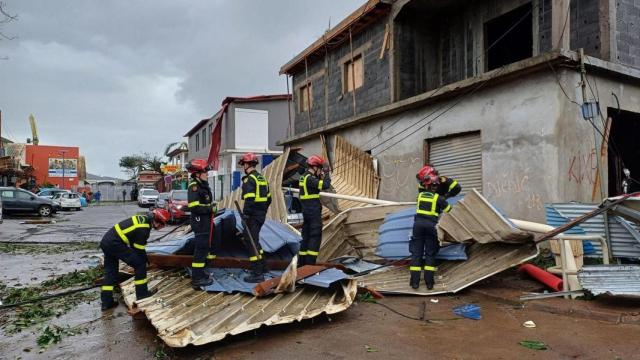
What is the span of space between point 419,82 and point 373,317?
343 inches

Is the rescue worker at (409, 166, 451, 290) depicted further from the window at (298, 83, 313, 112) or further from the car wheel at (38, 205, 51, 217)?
the car wheel at (38, 205, 51, 217)

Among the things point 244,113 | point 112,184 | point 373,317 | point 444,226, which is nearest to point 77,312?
point 373,317

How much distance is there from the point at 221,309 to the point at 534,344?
121 inches

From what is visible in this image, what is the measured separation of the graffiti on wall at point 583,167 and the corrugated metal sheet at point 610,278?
2.68 meters

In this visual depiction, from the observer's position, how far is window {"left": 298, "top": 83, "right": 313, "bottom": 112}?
16.7 meters

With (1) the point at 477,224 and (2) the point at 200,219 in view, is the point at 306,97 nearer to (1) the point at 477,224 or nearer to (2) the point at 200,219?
(2) the point at 200,219

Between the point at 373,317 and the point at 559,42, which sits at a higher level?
the point at 559,42

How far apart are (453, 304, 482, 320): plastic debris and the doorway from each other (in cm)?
592

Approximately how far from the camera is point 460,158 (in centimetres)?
959

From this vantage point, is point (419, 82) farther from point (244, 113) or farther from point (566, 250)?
point (244, 113)

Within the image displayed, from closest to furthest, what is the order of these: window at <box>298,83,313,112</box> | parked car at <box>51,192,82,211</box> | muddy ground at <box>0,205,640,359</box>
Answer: muddy ground at <box>0,205,640,359</box>
window at <box>298,83,313,112</box>
parked car at <box>51,192,82,211</box>

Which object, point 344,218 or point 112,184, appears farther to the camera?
point 112,184

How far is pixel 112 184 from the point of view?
54.7 m

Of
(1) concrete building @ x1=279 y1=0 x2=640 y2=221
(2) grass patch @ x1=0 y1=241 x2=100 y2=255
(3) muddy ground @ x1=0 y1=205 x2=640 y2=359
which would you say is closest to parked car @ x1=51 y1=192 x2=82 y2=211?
(2) grass patch @ x1=0 y1=241 x2=100 y2=255
